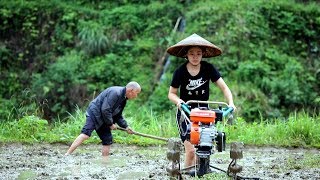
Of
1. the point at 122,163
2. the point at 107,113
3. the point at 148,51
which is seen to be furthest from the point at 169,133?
the point at 148,51

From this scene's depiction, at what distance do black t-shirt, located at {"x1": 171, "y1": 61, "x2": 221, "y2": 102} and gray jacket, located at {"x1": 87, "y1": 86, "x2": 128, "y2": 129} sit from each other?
2560 mm

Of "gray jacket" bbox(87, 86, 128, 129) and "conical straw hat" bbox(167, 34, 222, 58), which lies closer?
"conical straw hat" bbox(167, 34, 222, 58)

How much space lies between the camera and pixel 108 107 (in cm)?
923

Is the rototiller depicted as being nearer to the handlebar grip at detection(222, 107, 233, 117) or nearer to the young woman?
the handlebar grip at detection(222, 107, 233, 117)

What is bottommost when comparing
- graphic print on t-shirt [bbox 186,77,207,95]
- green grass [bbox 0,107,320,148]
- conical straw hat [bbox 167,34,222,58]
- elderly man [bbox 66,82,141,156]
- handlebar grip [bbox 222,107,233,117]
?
green grass [bbox 0,107,320,148]

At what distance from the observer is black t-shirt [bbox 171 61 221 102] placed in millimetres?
6855

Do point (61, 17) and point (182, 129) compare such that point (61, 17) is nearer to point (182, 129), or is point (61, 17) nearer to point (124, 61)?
point (124, 61)

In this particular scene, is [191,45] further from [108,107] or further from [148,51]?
[148,51]

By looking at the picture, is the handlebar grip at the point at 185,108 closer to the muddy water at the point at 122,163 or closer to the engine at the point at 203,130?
the engine at the point at 203,130

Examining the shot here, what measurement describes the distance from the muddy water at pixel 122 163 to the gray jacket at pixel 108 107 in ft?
2.30

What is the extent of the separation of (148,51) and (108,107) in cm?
1052

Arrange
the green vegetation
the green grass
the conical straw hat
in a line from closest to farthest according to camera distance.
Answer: the conical straw hat, the green grass, the green vegetation

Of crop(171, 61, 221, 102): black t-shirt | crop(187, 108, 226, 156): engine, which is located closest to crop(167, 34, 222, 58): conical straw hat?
crop(171, 61, 221, 102): black t-shirt

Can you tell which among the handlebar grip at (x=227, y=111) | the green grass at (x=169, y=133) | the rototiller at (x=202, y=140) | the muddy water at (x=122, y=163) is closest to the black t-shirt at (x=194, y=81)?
the rototiller at (x=202, y=140)
